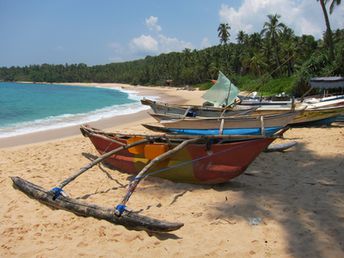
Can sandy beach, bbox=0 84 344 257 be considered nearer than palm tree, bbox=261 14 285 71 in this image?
Yes

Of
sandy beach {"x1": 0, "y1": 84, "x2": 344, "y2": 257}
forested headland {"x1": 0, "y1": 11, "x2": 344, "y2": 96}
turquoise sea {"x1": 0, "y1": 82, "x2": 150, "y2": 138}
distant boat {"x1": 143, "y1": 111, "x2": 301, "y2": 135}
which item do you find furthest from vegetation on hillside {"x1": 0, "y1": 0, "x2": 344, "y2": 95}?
turquoise sea {"x1": 0, "y1": 82, "x2": 150, "y2": 138}

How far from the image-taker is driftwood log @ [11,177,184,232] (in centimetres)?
417

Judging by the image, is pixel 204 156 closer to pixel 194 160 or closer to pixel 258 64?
pixel 194 160

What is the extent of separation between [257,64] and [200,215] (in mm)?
43479

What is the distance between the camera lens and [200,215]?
→ 474cm

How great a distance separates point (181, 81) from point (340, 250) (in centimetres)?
7459

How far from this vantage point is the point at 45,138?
42.0 ft

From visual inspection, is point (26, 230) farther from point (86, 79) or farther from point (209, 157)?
point (86, 79)

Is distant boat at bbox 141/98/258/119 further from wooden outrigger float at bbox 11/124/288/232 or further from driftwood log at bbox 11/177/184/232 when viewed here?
driftwood log at bbox 11/177/184/232

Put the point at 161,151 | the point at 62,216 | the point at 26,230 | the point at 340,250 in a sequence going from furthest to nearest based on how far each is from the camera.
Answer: the point at 161,151 < the point at 62,216 < the point at 26,230 < the point at 340,250

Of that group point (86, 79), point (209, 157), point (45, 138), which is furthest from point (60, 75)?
point (209, 157)

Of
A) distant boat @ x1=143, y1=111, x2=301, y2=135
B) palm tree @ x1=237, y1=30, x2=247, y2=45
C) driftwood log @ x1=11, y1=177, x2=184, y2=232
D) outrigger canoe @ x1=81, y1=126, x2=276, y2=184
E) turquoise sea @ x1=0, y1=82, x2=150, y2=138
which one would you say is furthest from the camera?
palm tree @ x1=237, y1=30, x2=247, y2=45

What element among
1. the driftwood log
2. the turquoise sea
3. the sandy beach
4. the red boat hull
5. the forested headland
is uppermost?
the forested headland

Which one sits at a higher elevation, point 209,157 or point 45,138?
point 209,157
